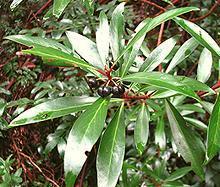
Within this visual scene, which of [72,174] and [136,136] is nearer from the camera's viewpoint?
[72,174]

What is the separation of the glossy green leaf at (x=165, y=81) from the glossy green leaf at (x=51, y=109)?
145mm

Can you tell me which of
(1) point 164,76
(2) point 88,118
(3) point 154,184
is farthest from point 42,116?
(3) point 154,184

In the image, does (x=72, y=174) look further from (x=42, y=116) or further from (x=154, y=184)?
(x=154, y=184)

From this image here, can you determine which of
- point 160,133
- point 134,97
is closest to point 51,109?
point 134,97

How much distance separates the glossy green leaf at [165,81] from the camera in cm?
70

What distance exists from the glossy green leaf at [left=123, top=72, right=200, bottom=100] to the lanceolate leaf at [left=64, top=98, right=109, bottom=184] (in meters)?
0.10

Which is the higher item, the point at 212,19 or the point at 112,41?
the point at 112,41

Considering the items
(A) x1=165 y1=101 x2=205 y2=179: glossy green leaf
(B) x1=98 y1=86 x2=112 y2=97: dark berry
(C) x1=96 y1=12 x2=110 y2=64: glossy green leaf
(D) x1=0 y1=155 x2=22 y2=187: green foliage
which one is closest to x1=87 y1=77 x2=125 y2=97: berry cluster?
(B) x1=98 y1=86 x2=112 y2=97: dark berry

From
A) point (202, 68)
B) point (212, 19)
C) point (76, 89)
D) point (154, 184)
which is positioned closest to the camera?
point (202, 68)

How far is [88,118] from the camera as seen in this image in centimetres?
80

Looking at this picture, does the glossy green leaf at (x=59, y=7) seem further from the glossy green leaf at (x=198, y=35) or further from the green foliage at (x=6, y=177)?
the green foliage at (x=6, y=177)

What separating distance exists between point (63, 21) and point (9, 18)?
23cm

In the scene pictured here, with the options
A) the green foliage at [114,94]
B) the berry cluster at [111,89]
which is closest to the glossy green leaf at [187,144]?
the green foliage at [114,94]

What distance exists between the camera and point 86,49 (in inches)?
38.7
